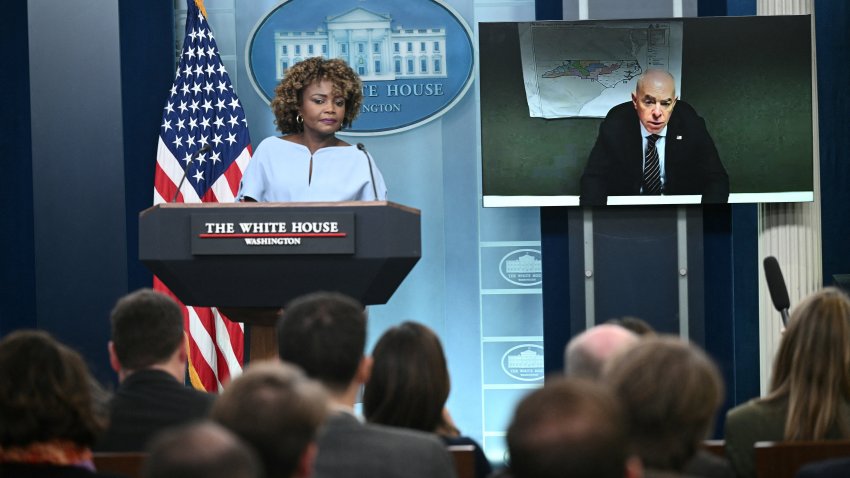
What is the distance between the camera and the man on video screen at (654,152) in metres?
5.73

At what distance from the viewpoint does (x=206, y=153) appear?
6113 mm

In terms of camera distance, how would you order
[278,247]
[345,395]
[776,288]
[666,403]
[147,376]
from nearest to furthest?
1. [666,403]
2. [345,395]
3. [147,376]
4. [278,247]
5. [776,288]

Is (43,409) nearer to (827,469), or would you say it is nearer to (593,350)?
(593,350)

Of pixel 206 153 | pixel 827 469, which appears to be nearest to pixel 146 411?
pixel 827 469

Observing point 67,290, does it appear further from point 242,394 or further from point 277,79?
point 242,394

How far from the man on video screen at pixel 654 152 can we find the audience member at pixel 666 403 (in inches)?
155

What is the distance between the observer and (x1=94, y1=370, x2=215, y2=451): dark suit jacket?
2770mm

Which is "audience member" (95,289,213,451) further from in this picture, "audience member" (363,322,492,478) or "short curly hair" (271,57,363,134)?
"short curly hair" (271,57,363,134)

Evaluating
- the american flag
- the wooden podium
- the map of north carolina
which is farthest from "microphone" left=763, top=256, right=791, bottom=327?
the american flag

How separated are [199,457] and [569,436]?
460mm

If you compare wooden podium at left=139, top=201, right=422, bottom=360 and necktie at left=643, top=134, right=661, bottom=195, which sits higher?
necktie at left=643, top=134, right=661, bottom=195

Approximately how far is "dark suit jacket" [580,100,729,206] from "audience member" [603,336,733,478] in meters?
3.94

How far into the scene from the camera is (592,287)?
19.4 feet

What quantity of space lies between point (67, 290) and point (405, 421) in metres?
3.62
